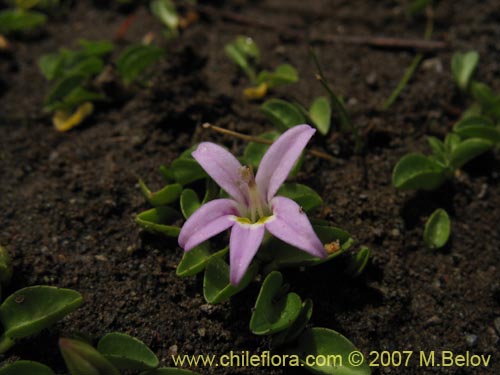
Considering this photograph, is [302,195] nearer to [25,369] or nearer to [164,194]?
[164,194]

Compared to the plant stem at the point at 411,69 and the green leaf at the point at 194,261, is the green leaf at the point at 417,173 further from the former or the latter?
the green leaf at the point at 194,261

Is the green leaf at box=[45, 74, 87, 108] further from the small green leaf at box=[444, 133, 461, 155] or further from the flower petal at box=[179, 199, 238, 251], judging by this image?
the small green leaf at box=[444, 133, 461, 155]

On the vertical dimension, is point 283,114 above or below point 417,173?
above

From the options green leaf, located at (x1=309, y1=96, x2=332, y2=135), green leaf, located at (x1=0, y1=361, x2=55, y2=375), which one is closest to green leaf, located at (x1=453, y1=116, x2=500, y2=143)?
green leaf, located at (x1=309, y1=96, x2=332, y2=135)

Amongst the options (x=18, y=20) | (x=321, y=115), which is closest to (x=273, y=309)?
(x=321, y=115)

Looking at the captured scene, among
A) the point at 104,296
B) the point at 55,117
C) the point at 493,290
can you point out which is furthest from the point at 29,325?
the point at 493,290

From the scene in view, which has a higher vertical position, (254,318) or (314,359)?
(254,318)

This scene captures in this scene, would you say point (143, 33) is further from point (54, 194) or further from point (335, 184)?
point (335, 184)
